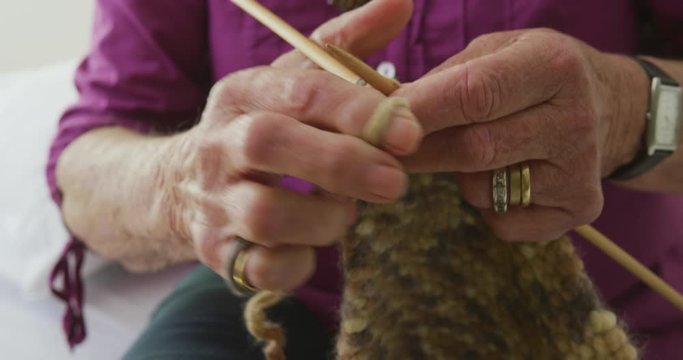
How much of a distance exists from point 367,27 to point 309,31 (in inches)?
7.6

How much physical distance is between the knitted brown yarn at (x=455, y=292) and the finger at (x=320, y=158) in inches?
5.5

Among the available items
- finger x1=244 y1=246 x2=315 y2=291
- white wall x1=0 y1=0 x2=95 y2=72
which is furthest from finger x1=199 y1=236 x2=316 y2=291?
white wall x1=0 y1=0 x2=95 y2=72

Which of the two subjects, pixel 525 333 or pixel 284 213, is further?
pixel 525 333

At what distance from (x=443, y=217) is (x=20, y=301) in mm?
702

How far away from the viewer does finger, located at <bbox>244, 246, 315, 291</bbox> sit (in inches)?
18.6

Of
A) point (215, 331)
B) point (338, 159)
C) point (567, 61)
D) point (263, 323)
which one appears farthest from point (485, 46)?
point (215, 331)

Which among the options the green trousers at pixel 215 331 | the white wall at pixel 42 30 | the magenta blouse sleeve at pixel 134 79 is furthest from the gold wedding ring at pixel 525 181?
the white wall at pixel 42 30

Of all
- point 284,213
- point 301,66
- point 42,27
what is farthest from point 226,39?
point 42,27

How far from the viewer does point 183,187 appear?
550 mm

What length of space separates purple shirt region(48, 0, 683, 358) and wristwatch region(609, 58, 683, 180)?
0.30 feet

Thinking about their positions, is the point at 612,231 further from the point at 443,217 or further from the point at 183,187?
the point at 183,187

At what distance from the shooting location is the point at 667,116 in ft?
1.92

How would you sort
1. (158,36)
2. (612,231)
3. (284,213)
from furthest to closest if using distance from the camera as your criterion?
(158,36) → (612,231) → (284,213)

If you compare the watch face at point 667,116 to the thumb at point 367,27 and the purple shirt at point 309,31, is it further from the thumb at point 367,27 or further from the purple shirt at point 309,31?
the thumb at point 367,27
